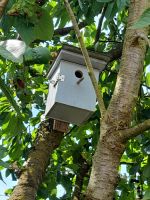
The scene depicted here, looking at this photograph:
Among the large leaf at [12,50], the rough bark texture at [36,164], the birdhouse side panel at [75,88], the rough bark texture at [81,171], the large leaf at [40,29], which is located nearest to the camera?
the large leaf at [12,50]

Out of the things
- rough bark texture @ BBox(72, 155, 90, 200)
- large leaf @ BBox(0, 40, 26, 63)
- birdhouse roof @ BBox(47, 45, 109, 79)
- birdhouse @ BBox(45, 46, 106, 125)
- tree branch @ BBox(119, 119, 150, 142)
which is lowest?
large leaf @ BBox(0, 40, 26, 63)

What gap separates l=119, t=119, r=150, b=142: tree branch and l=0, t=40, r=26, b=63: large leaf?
52 centimetres

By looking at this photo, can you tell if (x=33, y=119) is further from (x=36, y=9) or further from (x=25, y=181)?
(x=36, y=9)

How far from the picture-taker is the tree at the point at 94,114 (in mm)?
1104

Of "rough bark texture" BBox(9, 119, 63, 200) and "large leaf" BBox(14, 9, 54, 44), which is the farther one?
"rough bark texture" BBox(9, 119, 63, 200)

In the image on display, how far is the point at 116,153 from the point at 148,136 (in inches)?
48.2

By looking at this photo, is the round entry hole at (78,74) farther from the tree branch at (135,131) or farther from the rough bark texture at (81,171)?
the tree branch at (135,131)

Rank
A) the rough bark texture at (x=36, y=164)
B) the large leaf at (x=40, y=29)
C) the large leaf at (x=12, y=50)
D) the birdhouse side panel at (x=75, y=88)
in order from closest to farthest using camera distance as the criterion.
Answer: the large leaf at (x=12, y=50) < the large leaf at (x=40, y=29) < the rough bark texture at (x=36, y=164) < the birdhouse side panel at (x=75, y=88)

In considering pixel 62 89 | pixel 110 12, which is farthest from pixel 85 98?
pixel 110 12

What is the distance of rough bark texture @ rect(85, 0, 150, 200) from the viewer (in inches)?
44.2

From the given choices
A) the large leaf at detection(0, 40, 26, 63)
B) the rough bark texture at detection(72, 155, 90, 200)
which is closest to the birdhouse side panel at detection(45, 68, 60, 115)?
the rough bark texture at detection(72, 155, 90, 200)

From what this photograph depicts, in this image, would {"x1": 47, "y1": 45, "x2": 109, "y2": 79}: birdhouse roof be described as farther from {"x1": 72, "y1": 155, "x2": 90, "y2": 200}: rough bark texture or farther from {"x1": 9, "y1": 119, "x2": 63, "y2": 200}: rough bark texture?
{"x1": 72, "y1": 155, "x2": 90, "y2": 200}: rough bark texture

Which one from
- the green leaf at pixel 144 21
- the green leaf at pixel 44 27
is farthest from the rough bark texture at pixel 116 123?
the green leaf at pixel 144 21

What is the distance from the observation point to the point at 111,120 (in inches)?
47.3
